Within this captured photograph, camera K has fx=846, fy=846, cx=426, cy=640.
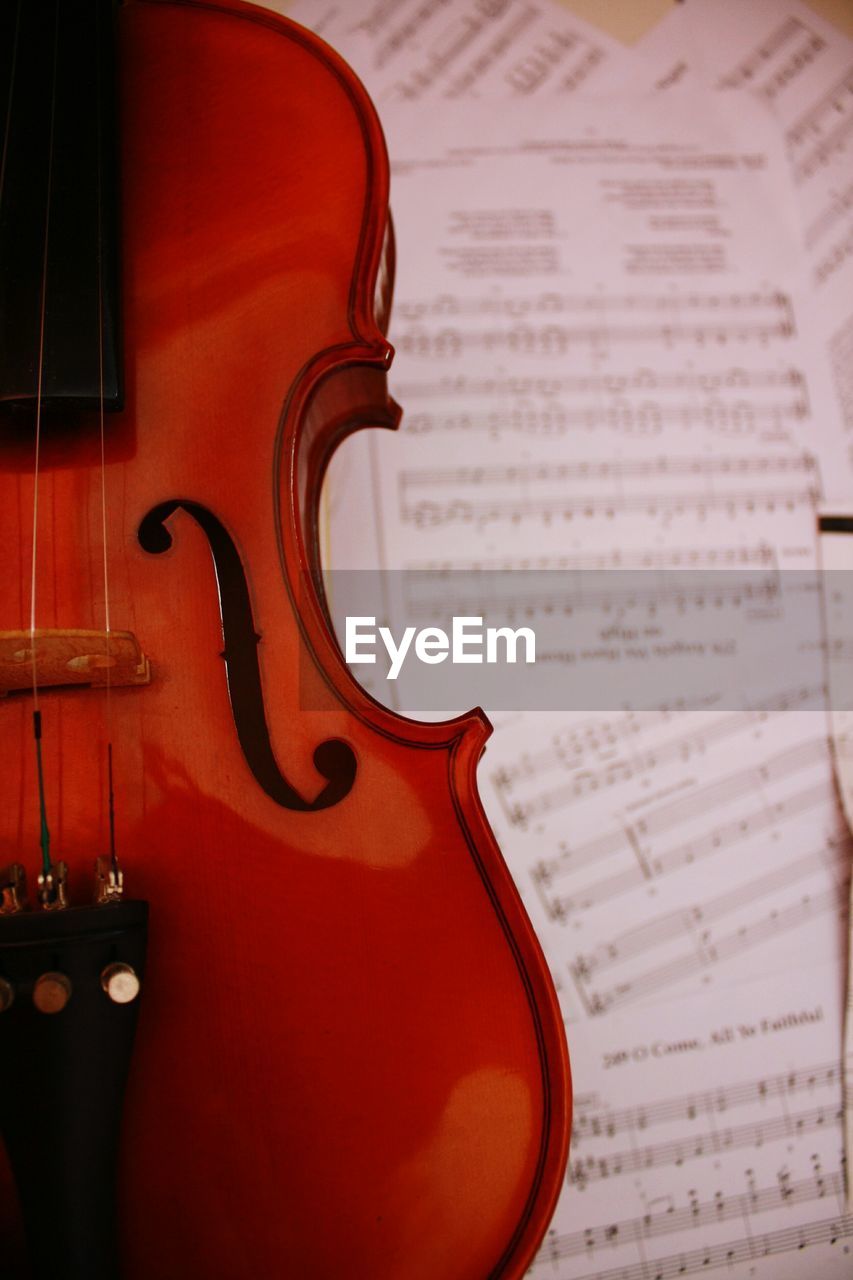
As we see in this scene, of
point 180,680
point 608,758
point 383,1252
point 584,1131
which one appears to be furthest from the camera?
point 608,758

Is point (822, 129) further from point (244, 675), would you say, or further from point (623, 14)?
point (244, 675)

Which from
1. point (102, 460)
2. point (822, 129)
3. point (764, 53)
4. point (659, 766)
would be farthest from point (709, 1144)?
point (764, 53)

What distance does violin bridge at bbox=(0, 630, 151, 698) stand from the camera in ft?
2.27

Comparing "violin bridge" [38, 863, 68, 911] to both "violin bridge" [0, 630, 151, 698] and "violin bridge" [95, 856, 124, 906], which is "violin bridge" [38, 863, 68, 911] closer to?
"violin bridge" [95, 856, 124, 906]

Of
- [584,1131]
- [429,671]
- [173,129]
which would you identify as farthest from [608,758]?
[173,129]

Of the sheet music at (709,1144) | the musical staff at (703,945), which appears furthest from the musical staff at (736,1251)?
the musical staff at (703,945)

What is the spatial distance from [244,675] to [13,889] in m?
0.24

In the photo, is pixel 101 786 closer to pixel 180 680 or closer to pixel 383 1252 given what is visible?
pixel 180 680

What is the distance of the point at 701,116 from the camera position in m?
1.43

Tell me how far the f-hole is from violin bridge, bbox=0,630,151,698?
0.26 feet

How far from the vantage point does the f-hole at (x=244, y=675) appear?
71 cm

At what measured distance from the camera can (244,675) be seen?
29.4 inches

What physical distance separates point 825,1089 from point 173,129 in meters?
1.48

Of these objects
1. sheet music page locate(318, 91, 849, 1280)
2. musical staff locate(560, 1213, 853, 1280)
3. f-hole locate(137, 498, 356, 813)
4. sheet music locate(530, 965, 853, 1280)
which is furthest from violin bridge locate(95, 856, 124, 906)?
musical staff locate(560, 1213, 853, 1280)
